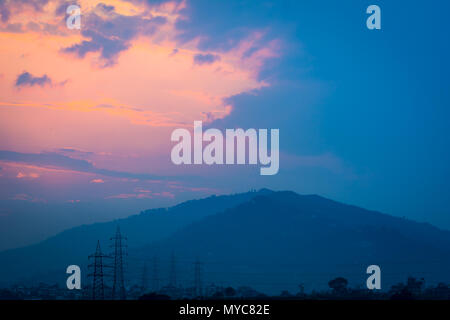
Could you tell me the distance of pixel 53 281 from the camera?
7697 inches

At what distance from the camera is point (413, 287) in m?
102
